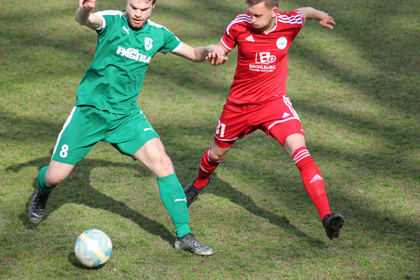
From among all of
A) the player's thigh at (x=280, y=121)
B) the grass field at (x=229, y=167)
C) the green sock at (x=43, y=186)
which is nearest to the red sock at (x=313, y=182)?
the player's thigh at (x=280, y=121)

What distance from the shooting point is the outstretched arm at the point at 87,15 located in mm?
3820

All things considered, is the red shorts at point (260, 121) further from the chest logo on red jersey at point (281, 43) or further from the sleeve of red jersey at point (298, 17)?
the sleeve of red jersey at point (298, 17)

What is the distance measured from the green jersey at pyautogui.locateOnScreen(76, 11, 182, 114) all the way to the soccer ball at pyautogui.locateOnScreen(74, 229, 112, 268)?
110 cm

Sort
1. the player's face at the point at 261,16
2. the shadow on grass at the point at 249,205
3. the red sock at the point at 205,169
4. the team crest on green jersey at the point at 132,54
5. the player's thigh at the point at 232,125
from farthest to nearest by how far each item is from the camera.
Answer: the red sock at the point at 205,169
the player's thigh at the point at 232,125
the shadow on grass at the point at 249,205
the player's face at the point at 261,16
the team crest on green jersey at the point at 132,54

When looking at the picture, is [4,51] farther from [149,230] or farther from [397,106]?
[397,106]

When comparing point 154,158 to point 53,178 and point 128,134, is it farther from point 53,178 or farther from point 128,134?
point 53,178

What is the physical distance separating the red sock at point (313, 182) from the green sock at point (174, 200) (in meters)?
1.07

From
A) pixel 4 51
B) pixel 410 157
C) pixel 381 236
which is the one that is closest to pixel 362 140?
pixel 410 157

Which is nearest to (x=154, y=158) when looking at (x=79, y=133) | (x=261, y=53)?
(x=79, y=133)

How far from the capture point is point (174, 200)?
4.21m

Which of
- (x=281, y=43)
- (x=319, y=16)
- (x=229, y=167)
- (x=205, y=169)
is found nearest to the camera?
(x=281, y=43)

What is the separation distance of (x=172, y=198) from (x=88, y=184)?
1.64 meters

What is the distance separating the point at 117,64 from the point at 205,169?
1.47 metres

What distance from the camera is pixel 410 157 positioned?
6.08 meters
